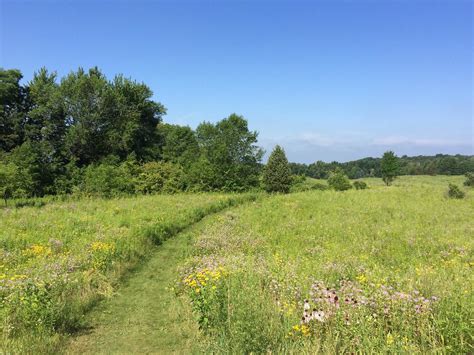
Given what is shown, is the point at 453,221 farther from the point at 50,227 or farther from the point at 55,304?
the point at 50,227

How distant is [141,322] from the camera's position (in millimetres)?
6895

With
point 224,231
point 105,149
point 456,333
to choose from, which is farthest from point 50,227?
point 105,149

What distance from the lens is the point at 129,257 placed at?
35.2 ft

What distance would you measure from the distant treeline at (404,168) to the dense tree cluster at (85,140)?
42.3 metres

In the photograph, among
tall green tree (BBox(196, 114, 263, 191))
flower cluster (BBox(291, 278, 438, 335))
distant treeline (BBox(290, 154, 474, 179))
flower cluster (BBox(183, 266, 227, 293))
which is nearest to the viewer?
flower cluster (BBox(291, 278, 438, 335))

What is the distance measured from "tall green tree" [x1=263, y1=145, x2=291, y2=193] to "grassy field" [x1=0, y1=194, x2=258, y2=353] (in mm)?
28855

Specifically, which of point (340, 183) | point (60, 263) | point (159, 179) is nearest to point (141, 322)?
point (60, 263)

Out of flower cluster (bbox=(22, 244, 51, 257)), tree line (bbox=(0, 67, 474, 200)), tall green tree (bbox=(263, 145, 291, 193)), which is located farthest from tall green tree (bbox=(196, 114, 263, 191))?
flower cluster (bbox=(22, 244, 51, 257))

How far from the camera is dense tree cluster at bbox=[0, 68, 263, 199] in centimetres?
3966

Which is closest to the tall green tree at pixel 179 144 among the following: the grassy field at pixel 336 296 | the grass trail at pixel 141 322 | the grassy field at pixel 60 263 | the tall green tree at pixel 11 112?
the tall green tree at pixel 11 112

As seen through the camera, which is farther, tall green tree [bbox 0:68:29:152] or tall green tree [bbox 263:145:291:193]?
tall green tree [bbox 263:145:291:193]

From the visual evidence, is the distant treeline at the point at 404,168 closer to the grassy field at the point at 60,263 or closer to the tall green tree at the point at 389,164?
the tall green tree at the point at 389,164

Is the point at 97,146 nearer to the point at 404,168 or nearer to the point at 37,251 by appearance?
the point at 37,251

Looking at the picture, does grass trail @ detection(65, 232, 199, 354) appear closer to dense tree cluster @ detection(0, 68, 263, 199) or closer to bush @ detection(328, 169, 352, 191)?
dense tree cluster @ detection(0, 68, 263, 199)
